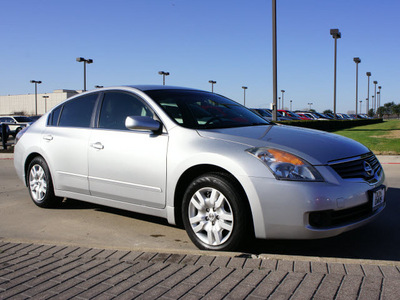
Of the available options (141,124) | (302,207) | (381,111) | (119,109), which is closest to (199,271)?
(302,207)

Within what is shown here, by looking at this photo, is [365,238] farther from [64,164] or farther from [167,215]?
[64,164]

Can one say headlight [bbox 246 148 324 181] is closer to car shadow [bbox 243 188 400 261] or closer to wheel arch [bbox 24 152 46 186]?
car shadow [bbox 243 188 400 261]

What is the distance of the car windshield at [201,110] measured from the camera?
454 centimetres

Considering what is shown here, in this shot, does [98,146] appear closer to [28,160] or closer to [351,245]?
[28,160]

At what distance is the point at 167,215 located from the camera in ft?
14.1

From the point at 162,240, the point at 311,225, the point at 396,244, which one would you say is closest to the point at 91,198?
the point at 162,240

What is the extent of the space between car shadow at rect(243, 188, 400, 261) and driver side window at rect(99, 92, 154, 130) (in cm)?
194

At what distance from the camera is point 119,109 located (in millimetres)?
5070

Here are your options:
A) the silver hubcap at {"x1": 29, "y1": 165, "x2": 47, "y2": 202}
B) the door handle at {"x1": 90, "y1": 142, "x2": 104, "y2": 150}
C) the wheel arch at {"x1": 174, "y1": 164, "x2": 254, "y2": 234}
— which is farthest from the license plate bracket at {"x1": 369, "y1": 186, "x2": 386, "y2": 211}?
the silver hubcap at {"x1": 29, "y1": 165, "x2": 47, "y2": 202}

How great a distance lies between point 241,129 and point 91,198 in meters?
2.04

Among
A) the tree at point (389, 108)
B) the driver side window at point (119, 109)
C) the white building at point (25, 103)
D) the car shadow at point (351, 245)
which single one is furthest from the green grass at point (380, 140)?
the tree at point (389, 108)

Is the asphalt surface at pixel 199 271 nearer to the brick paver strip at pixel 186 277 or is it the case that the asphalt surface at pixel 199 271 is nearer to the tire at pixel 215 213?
the brick paver strip at pixel 186 277

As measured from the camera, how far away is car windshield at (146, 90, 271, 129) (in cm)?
454

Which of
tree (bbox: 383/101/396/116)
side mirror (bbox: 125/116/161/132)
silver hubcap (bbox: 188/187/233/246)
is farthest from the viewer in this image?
tree (bbox: 383/101/396/116)
